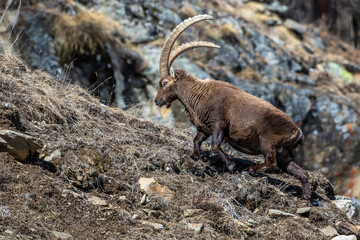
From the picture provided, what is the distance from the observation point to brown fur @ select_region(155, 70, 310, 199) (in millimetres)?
6934

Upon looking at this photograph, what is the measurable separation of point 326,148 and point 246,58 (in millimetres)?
3814

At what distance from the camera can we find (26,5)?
526 inches

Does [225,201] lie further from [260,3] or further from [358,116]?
[260,3]

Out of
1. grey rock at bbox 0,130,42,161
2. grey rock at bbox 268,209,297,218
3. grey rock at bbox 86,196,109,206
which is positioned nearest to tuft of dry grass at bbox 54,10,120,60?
grey rock at bbox 0,130,42,161

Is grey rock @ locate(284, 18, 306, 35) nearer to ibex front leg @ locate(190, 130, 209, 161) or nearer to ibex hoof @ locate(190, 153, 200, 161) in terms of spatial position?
ibex front leg @ locate(190, 130, 209, 161)

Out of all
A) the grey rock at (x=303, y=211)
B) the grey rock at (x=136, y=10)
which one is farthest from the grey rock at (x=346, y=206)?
the grey rock at (x=136, y=10)

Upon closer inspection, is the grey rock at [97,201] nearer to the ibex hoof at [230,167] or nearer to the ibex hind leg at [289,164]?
the ibex hoof at [230,167]

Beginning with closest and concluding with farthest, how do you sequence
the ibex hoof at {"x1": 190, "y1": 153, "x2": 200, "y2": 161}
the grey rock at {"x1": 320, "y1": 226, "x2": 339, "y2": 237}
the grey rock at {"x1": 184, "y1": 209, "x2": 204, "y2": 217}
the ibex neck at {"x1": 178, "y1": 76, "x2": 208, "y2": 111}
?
the grey rock at {"x1": 184, "y1": 209, "x2": 204, "y2": 217}
the grey rock at {"x1": 320, "y1": 226, "x2": 339, "y2": 237}
the ibex hoof at {"x1": 190, "y1": 153, "x2": 200, "y2": 161}
the ibex neck at {"x1": 178, "y1": 76, "x2": 208, "y2": 111}

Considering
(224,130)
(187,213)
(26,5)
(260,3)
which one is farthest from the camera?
(260,3)

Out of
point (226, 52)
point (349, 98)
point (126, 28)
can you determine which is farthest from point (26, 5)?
point (349, 98)

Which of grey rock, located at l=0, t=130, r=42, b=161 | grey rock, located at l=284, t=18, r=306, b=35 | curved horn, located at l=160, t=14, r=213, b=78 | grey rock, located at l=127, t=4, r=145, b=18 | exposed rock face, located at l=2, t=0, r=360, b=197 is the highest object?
curved horn, located at l=160, t=14, r=213, b=78

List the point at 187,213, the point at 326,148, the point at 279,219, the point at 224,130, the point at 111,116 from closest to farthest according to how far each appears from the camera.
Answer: the point at 187,213, the point at 279,219, the point at 224,130, the point at 111,116, the point at 326,148

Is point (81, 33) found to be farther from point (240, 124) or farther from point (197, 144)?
point (240, 124)

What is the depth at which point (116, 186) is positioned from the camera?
5.93m
